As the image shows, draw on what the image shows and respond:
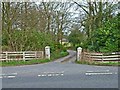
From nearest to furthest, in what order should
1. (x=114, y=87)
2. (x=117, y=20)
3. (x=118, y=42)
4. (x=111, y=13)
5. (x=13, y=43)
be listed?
(x=114, y=87), (x=118, y=42), (x=117, y=20), (x=13, y=43), (x=111, y=13)

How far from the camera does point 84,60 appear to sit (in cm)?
2042

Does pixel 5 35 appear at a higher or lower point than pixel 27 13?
lower

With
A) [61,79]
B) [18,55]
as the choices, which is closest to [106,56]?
[18,55]

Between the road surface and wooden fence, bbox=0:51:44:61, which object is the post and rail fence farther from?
the road surface

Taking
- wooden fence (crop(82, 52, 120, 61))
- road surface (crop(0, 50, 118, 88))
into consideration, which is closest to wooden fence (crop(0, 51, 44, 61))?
wooden fence (crop(82, 52, 120, 61))

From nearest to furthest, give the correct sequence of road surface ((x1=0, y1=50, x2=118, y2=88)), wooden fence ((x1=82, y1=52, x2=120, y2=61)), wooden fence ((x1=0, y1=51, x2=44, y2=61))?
road surface ((x1=0, y1=50, x2=118, y2=88)) < wooden fence ((x1=82, y1=52, x2=120, y2=61)) < wooden fence ((x1=0, y1=51, x2=44, y2=61))

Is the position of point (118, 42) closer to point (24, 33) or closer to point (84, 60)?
point (84, 60)

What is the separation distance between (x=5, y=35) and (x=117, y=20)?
34.3 feet

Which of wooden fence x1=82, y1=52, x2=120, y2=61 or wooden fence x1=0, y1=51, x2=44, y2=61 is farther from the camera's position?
wooden fence x1=0, y1=51, x2=44, y2=61

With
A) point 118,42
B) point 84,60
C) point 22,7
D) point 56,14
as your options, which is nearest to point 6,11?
point 22,7

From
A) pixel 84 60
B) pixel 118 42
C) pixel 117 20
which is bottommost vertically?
pixel 84 60

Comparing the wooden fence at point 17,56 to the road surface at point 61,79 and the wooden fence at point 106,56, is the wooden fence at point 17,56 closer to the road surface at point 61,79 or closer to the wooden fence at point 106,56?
the wooden fence at point 106,56

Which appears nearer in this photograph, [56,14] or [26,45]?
[26,45]

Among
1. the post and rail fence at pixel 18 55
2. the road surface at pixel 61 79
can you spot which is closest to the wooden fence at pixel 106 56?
the post and rail fence at pixel 18 55
